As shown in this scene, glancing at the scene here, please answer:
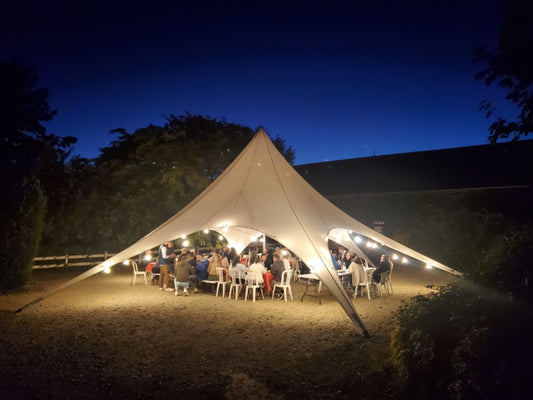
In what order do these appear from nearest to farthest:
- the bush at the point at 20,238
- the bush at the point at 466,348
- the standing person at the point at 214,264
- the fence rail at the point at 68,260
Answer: the bush at the point at 466,348
the bush at the point at 20,238
the standing person at the point at 214,264
the fence rail at the point at 68,260

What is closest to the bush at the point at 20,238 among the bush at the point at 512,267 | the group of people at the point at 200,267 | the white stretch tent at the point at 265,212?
the white stretch tent at the point at 265,212

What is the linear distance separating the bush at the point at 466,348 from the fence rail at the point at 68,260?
12.9 meters

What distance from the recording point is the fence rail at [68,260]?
14078mm

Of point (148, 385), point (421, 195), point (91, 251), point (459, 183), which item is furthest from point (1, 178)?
point (459, 183)

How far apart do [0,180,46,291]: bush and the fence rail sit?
141 inches

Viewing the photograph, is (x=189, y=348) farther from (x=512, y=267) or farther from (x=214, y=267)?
(x=214, y=267)

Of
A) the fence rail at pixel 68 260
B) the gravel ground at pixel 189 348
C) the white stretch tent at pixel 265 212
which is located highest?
the white stretch tent at pixel 265 212

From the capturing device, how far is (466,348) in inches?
118

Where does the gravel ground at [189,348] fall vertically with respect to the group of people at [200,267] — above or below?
below

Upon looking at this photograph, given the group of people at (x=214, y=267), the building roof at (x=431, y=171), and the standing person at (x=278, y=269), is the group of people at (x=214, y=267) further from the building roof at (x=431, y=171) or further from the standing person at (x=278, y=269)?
the building roof at (x=431, y=171)

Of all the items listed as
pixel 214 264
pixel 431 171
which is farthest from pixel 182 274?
pixel 431 171

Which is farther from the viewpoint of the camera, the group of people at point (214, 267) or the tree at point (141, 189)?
the tree at point (141, 189)

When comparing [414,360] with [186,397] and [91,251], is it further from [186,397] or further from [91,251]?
[91,251]

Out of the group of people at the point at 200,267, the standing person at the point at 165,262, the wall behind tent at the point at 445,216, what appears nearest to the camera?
the group of people at the point at 200,267
